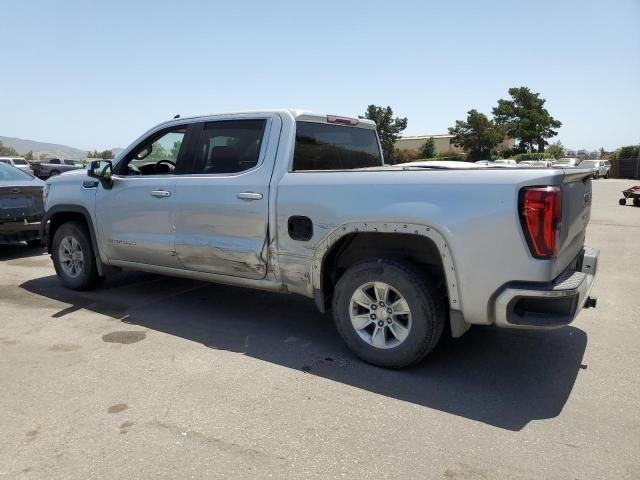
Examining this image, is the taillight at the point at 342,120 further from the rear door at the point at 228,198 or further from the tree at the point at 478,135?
the tree at the point at 478,135

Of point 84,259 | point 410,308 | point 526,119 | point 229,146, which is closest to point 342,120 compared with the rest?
point 229,146

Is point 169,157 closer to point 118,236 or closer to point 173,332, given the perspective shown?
point 118,236

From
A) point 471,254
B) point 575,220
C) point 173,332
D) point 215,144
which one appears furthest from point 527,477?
point 215,144

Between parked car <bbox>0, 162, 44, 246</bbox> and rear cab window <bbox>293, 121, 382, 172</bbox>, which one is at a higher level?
rear cab window <bbox>293, 121, 382, 172</bbox>

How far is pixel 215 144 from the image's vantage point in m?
4.83

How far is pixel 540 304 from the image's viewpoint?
10.7 ft

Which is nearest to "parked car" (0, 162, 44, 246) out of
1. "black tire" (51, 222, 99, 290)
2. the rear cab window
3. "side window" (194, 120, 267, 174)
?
"black tire" (51, 222, 99, 290)

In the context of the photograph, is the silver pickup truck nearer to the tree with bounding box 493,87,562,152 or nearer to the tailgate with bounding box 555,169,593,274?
the tailgate with bounding box 555,169,593,274

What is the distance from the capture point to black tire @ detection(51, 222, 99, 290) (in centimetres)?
587

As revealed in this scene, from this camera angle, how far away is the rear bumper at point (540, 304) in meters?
3.15

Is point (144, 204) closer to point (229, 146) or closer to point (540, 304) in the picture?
point (229, 146)

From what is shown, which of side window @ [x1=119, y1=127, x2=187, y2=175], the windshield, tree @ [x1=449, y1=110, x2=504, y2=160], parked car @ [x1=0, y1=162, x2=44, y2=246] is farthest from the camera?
tree @ [x1=449, y1=110, x2=504, y2=160]

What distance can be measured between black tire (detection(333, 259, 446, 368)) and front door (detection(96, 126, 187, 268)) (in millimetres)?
2003

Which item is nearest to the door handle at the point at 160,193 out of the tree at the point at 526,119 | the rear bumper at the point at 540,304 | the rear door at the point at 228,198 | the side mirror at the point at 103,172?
the rear door at the point at 228,198
